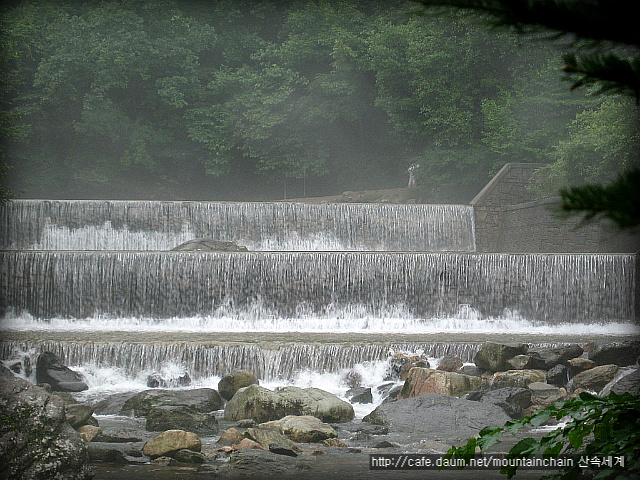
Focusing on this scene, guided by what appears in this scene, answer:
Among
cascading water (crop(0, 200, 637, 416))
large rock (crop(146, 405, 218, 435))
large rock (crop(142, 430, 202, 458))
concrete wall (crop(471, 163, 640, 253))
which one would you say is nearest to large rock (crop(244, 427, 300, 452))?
large rock (crop(142, 430, 202, 458))

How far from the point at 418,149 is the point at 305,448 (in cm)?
1457

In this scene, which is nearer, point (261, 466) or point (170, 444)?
point (261, 466)

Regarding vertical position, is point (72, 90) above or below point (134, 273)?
above

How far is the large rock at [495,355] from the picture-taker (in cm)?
723

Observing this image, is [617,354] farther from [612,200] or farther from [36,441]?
[612,200]

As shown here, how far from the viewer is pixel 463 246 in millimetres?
13383

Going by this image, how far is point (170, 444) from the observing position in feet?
16.0

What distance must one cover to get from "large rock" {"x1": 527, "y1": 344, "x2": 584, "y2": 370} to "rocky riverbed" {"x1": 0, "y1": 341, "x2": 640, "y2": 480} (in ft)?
0.04

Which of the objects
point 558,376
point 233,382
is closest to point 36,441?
point 233,382

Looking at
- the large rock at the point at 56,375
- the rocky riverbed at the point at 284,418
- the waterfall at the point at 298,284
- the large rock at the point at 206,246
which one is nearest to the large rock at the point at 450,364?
the rocky riverbed at the point at 284,418

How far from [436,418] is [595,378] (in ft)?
5.77

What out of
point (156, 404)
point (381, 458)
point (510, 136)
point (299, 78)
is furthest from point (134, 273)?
point (299, 78)

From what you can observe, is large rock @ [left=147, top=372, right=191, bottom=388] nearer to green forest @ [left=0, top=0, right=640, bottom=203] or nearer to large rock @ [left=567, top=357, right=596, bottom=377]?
large rock @ [left=567, top=357, right=596, bottom=377]

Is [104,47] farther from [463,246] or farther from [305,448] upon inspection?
[305,448]
